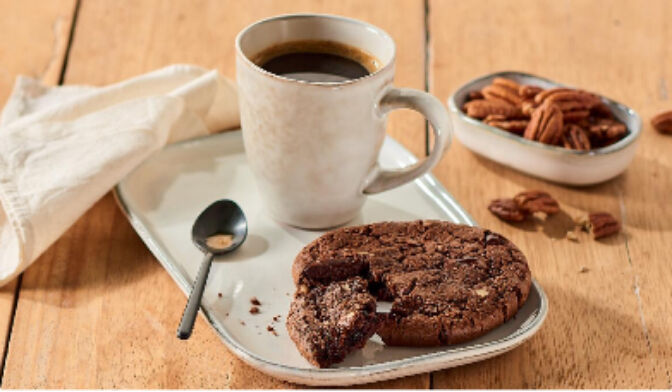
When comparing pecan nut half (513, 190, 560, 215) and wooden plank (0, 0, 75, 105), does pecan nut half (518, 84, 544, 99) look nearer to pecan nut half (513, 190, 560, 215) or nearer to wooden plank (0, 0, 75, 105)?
pecan nut half (513, 190, 560, 215)

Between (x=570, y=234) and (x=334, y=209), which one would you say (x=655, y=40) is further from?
(x=334, y=209)

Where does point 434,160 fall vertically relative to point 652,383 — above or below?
above

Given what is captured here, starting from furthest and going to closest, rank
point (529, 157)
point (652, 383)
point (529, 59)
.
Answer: point (529, 59)
point (529, 157)
point (652, 383)

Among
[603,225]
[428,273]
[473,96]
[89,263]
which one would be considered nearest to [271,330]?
[428,273]

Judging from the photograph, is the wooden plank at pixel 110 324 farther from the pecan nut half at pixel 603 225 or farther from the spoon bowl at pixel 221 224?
the pecan nut half at pixel 603 225

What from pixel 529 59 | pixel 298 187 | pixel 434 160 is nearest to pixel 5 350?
pixel 298 187

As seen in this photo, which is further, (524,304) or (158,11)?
(158,11)

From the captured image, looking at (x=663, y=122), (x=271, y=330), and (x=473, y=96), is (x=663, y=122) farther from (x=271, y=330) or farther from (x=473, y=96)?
(x=271, y=330)
